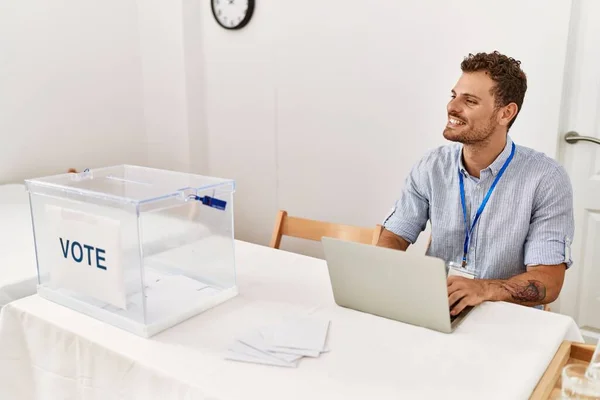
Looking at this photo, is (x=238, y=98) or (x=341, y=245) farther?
(x=238, y=98)

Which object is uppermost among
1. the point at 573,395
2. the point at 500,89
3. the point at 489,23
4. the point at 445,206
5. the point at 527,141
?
the point at 489,23

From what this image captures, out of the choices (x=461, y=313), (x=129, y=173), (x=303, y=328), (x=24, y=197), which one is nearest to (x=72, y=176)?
(x=129, y=173)

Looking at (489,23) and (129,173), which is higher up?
(489,23)

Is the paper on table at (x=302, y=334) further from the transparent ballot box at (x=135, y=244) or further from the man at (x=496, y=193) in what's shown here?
the man at (x=496, y=193)

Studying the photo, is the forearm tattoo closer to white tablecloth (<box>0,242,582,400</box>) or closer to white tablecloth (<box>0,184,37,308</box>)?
white tablecloth (<box>0,242,582,400</box>)

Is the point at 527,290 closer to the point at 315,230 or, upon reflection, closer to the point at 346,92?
the point at 315,230

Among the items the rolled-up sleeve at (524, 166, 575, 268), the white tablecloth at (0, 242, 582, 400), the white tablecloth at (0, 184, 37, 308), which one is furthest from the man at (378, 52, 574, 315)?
the white tablecloth at (0, 184, 37, 308)

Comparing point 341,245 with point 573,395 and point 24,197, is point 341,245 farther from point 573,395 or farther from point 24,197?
point 24,197

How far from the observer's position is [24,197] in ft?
8.20

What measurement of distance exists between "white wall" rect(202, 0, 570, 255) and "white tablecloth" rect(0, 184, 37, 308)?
1285 millimetres

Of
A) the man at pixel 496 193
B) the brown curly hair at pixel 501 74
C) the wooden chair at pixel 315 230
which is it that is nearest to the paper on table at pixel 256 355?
the man at pixel 496 193

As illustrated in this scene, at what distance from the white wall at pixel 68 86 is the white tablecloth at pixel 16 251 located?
57cm

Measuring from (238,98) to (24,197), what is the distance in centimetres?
129

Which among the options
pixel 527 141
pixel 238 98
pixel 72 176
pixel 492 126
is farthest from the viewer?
pixel 238 98
